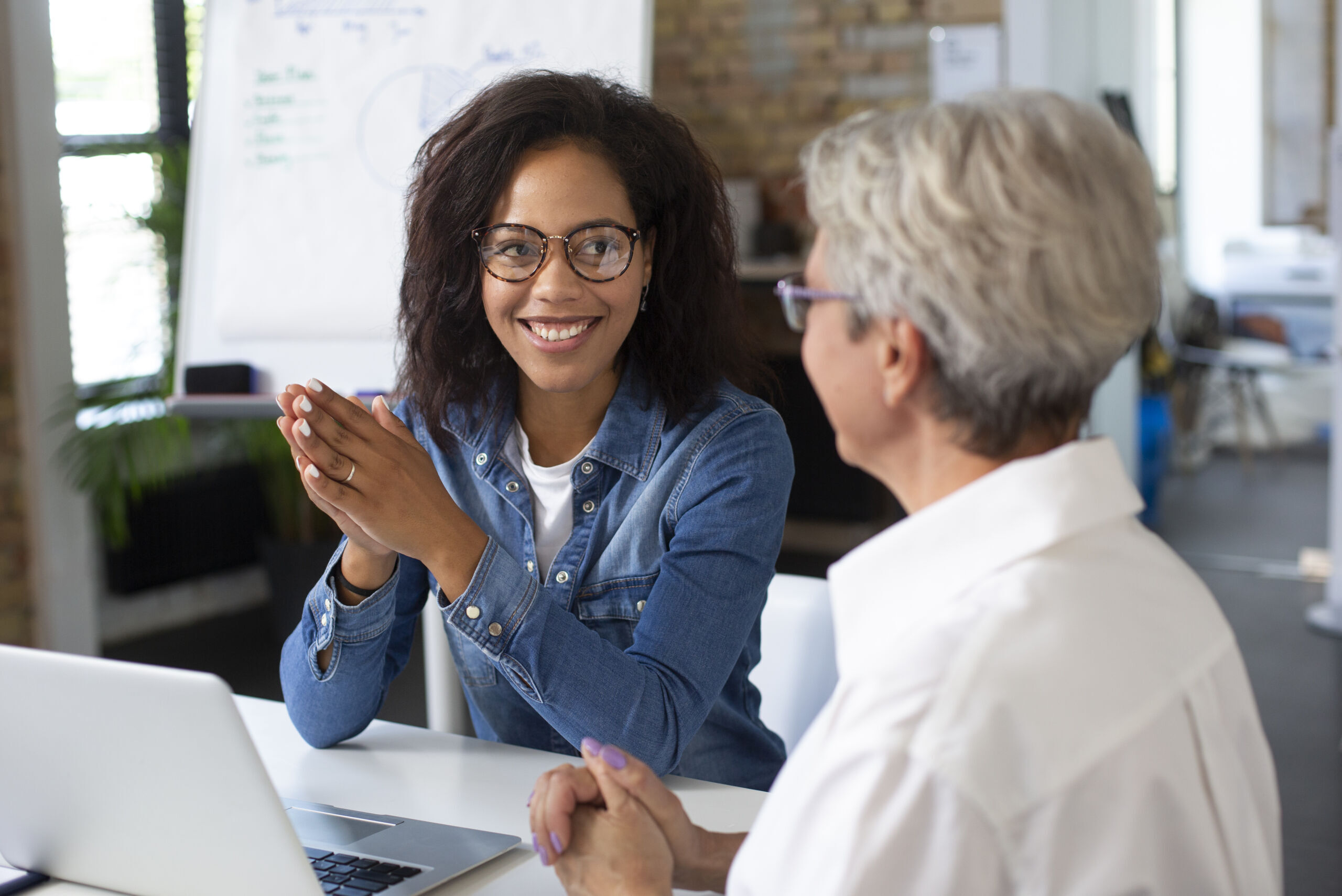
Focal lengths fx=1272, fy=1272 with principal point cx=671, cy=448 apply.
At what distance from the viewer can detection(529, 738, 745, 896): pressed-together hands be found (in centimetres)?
90

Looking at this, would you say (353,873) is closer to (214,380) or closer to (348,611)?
(348,611)

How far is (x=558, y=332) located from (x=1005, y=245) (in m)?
0.76

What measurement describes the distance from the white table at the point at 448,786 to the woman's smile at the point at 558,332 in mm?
423

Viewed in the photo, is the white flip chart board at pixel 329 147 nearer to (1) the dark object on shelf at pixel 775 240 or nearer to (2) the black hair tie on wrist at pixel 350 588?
(2) the black hair tie on wrist at pixel 350 588

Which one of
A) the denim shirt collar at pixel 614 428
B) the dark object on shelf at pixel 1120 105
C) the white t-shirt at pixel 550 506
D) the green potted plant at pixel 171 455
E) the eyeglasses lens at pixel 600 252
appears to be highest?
the dark object on shelf at pixel 1120 105

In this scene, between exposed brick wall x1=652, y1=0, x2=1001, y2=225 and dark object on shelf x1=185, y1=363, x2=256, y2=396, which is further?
exposed brick wall x1=652, y1=0, x2=1001, y2=225

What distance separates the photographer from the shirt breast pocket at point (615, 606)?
1.35 metres

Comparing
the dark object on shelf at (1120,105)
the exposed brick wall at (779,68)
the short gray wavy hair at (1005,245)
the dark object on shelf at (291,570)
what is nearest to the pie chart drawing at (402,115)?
the dark object on shelf at (291,570)

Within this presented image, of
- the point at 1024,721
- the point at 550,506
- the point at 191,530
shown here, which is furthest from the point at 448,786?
the point at 191,530

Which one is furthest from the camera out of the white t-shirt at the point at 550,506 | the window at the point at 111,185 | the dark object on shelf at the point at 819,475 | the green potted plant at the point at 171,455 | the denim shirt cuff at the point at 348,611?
the dark object on shelf at the point at 819,475

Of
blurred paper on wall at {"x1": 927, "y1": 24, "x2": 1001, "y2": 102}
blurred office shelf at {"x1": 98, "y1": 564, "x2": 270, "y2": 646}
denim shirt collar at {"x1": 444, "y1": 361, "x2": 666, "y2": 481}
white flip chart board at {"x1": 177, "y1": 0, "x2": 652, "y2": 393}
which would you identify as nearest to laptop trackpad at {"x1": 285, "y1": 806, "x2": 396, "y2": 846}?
denim shirt collar at {"x1": 444, "y1": 361, "x2": 666, "y2": 481}

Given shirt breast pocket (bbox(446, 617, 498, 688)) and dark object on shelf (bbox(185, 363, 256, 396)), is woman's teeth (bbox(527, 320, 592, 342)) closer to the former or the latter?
shirt breast pocket (bbox(446, 617, 498, 688))

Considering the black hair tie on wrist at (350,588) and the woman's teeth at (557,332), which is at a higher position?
the woman's teeth at (557,332)

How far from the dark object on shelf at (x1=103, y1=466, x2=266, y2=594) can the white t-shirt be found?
8.60 feet
